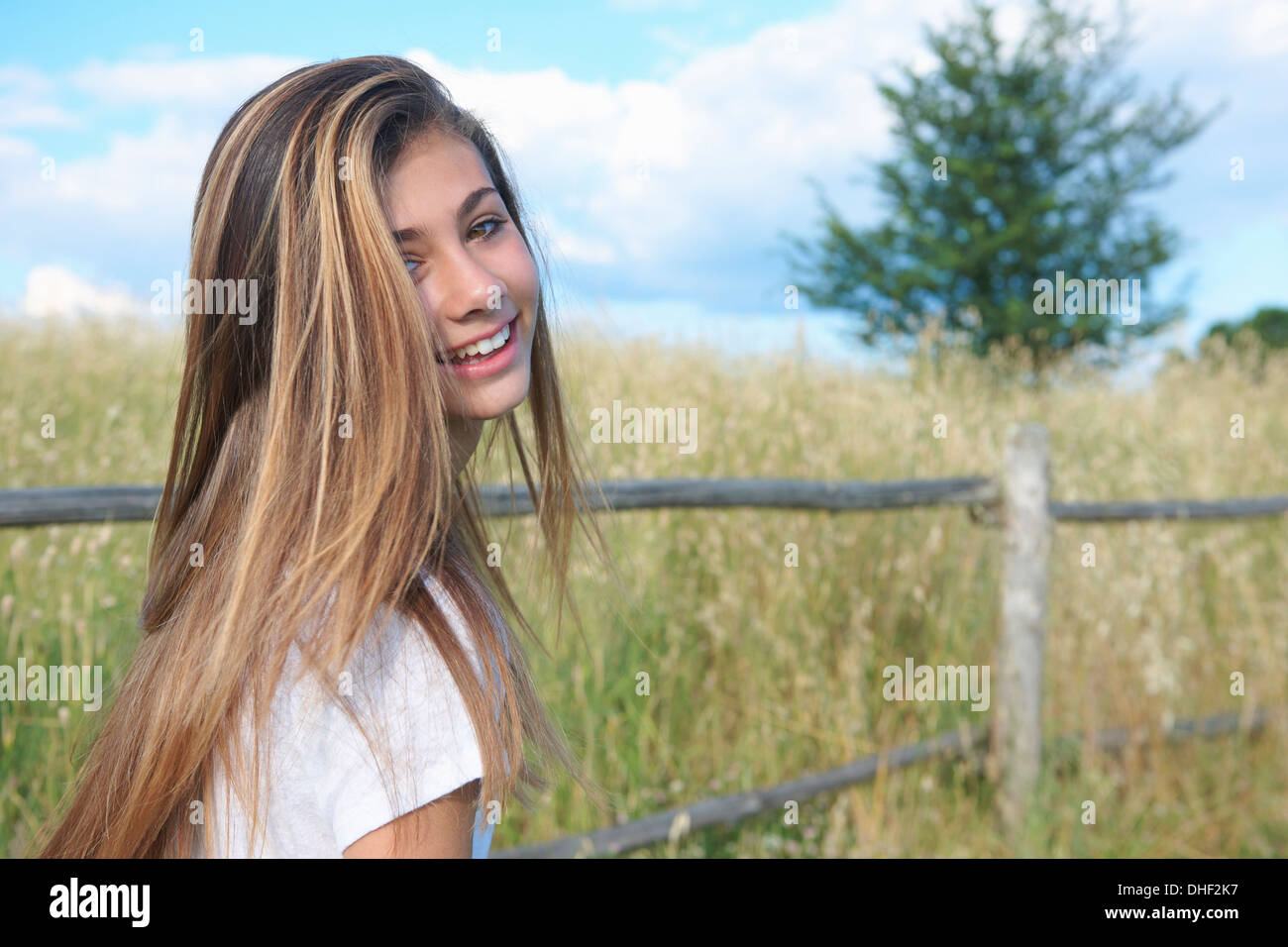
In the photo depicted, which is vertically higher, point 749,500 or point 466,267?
point 466,267

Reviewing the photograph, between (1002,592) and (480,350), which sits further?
(1002,592)

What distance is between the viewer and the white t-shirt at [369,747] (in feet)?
3.28

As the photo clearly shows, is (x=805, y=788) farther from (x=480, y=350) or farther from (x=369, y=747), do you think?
(x=369, y=747)

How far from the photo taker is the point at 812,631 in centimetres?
362

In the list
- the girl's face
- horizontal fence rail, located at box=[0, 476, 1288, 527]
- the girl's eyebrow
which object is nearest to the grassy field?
horizontal fence rail, located at box=[0, 476, 1288, 527]

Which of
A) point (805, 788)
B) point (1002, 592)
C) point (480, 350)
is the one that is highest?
point (480, 350)

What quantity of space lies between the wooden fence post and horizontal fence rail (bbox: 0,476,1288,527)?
135 mm

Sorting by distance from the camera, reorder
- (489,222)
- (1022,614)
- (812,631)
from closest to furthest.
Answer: (489,222), (812,631), (1022,614)

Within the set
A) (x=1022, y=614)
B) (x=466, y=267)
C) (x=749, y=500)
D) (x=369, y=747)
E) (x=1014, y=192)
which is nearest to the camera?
(x=369, y=747)

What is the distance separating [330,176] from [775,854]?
111 inches

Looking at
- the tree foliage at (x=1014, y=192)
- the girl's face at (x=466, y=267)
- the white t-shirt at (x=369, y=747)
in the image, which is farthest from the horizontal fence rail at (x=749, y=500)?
the tree foliage at (x=1014, y=192)

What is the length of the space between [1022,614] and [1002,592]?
0.36ft

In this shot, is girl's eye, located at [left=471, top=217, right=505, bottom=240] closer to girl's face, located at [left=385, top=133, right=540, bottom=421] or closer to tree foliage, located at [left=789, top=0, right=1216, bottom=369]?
girl's face, located at [left=385, top=133, right=540, bottom=421]

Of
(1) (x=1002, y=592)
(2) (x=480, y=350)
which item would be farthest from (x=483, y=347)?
(1) (x=1002, y=592)
